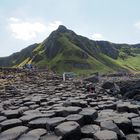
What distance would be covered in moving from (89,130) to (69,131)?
28.1 inches

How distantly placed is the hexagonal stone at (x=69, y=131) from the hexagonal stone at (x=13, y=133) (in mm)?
921

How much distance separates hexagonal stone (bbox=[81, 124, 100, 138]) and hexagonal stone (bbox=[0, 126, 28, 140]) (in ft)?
4.89

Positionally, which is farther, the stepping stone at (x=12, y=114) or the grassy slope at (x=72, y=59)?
the grassy slope at (x=72, y=59)

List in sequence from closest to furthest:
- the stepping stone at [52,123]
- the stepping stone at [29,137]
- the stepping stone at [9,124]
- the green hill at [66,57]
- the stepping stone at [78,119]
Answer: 1. the stepping stone at [29,137]
2. the stepping stone at [52,123]
3. the stepping stone at [78,119]
4. the stepping stone at [9,124]
5. the green hill at [66,57]

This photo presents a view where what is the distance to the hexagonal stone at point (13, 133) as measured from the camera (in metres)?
7.24

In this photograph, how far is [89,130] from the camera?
7.56 m

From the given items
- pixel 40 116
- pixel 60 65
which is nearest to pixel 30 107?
pixel 40 116

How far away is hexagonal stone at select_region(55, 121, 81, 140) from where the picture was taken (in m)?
7.04

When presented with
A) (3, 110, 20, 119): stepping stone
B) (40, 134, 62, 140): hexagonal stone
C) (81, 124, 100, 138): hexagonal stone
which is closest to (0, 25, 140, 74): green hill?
(3, 110, 20, 119): stepping stone

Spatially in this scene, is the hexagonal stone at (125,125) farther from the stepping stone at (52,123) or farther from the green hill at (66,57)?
the green hill at (66,57)

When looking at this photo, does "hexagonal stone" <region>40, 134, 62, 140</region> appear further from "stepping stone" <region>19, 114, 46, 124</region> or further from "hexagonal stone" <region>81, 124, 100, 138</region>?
"stepping stone" <region>19, 114, 46, 124</region>

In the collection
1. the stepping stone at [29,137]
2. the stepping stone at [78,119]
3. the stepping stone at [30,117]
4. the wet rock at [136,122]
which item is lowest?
the stepping stone at [29,137]

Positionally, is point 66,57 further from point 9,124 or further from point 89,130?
point 89,130

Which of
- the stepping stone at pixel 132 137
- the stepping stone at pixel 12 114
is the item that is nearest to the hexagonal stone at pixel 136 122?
the stepping stone at pixel 132 137
